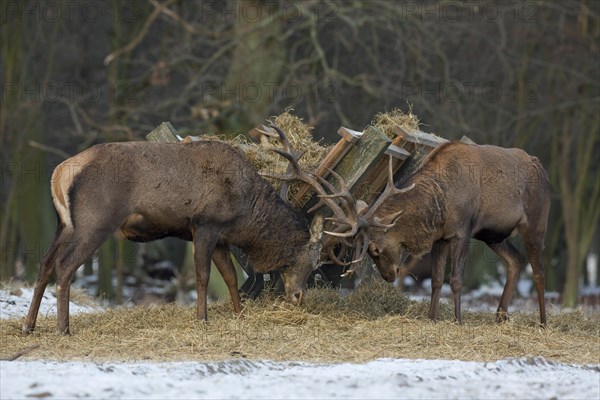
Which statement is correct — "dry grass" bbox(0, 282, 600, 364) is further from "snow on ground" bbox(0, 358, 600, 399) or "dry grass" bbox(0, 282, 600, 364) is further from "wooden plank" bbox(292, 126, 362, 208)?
"wooden plank" bbox(292, 126, 362, 208)

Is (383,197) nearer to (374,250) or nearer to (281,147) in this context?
(374,250)

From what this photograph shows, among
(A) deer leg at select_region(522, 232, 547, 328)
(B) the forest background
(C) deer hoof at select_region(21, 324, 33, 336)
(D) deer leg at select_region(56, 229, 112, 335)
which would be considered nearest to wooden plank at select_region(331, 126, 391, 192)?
(A) deer leg at select_region(522, 232, 547, 328)

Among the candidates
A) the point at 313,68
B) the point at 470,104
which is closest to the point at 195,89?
the point at 313,68

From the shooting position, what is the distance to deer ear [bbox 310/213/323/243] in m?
12.3

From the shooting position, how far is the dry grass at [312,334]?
380 inches

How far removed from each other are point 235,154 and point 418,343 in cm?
302

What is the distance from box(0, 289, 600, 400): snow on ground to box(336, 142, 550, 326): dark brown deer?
127 inches

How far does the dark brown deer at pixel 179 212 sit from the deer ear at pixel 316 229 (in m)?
0.01

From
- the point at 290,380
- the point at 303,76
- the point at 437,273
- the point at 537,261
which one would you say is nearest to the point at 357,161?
the point at 437,273

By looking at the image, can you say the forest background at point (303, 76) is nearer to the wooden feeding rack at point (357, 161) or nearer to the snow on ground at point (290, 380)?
the wooden feeding rack at point (357, 161)

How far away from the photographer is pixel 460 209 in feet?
40.6

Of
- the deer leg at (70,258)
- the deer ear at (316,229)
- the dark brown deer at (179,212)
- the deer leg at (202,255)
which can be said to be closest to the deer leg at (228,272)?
the dark brown deer at (179,212)

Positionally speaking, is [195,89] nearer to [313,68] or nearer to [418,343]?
[313,68]

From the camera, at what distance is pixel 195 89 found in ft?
74.2
